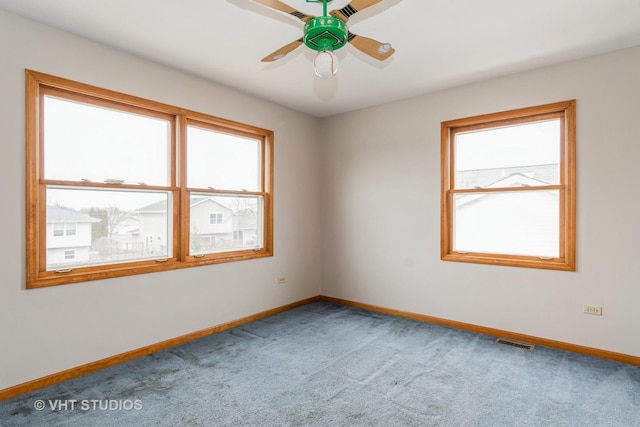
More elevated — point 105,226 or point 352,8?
point 352,8

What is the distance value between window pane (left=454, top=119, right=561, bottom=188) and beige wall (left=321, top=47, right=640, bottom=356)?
0.78 ft

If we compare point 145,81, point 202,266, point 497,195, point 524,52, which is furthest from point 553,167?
point 145,81

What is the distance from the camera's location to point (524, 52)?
309 centimetres

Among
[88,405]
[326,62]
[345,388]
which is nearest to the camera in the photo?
[326,62]

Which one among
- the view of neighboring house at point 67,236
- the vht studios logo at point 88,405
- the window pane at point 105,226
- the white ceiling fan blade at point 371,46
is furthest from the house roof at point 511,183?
the view of neighboring house at point 67,236

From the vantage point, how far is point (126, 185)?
3143mm

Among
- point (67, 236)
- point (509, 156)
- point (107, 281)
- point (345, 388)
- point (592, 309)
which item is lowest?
point (345, 388)

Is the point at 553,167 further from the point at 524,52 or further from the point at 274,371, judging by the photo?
the point at 274,371

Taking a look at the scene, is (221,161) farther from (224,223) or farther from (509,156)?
(509,156)

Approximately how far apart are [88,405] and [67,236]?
132 cm

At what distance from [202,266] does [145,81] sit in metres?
1.91

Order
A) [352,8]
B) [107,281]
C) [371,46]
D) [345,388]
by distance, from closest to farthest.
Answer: [352,8], [371,46], [345,388], [107,281]

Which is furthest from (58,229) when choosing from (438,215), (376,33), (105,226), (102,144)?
(438,215)

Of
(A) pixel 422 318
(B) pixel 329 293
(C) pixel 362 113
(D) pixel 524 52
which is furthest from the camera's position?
(B) pixel 329 293
